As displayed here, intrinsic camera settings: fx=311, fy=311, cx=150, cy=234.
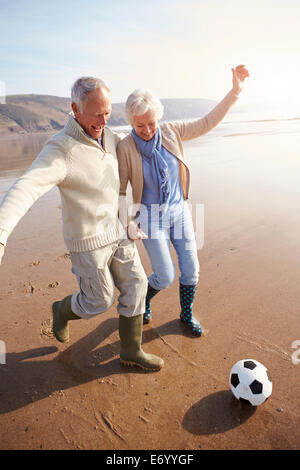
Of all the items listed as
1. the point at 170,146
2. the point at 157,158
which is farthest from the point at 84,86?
the point at 170,146

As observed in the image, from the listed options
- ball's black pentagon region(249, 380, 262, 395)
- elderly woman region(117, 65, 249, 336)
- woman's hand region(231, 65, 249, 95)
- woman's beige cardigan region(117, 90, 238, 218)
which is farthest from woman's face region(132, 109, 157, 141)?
ball's black pentagon region(249, 380, 262, 395)

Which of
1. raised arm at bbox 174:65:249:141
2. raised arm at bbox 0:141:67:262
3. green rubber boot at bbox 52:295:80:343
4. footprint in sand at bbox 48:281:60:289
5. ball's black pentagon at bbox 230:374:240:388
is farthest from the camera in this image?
footprint in sand at bbox 48:281:60:289

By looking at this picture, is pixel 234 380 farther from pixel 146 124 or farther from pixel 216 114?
pixel 216 114

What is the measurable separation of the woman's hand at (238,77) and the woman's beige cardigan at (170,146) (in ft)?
0.19

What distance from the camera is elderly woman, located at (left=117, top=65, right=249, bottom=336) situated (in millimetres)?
2686

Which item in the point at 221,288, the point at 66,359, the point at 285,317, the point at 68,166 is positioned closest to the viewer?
the point at 68,166

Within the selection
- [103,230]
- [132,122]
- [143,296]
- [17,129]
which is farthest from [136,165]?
[17,129]

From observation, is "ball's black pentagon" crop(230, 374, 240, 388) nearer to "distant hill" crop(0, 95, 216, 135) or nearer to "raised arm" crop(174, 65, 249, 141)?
"raised arm" crop(174, 65, 249, 141)

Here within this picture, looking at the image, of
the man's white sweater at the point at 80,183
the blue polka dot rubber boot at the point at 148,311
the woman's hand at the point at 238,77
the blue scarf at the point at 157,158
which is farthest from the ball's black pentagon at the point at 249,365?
the woman's hand at the point at 238,77

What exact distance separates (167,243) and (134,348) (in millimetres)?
1008

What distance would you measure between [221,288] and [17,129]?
80090mm

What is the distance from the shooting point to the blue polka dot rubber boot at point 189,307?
313 cm
